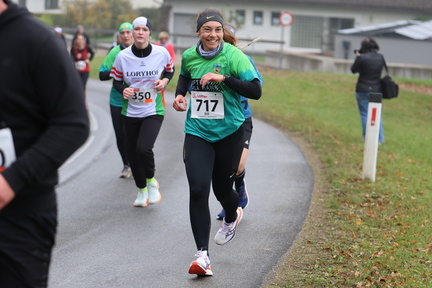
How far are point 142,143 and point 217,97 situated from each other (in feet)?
9.02

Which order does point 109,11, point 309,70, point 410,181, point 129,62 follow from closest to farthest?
1. point 129,62
2. point 410,181
3. point 309,70
4. point 109,11

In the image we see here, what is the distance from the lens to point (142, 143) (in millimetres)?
8984

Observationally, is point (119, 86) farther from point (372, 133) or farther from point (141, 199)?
point (372, 133)

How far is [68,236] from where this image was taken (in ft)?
25.4

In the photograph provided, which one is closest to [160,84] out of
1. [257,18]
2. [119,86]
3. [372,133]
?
[119,86]

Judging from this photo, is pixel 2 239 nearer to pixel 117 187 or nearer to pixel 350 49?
pixel 117 187

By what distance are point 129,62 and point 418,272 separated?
4047 mm

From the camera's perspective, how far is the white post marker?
1119 cm

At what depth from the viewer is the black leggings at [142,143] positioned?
8.99 m

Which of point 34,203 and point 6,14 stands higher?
point 6,14

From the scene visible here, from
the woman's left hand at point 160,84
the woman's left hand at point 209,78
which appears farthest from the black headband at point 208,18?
the woman's left hand at point 160,84

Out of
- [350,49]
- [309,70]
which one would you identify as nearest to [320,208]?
[309,70]

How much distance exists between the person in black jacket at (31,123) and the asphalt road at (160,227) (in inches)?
115

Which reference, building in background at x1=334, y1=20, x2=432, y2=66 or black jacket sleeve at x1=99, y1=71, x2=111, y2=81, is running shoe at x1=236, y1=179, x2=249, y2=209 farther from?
building in background at x1=334, y1=20, x2=432, y2=66
